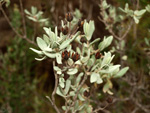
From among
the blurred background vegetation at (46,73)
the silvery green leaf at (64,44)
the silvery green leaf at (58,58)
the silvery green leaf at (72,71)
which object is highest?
the silvery green leaf at (64,44)

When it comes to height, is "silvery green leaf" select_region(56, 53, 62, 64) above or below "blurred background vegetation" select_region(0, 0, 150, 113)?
above

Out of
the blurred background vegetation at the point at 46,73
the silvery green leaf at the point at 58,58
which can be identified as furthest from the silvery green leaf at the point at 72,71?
the blurred background vegetation at the point at 46,73

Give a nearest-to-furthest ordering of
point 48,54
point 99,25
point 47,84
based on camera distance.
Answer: point 48,54 < point 99,25 < point 47,84

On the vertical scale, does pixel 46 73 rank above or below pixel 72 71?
below

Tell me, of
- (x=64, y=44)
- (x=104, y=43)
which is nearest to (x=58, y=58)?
(x=64, y=44)

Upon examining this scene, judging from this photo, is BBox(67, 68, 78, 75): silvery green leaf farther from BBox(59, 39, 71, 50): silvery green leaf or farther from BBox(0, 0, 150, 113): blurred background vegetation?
BBox(0, 0, 150, 113): blurred background vegetation

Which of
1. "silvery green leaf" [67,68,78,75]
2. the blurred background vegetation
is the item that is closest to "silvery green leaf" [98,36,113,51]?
"silvery green leaf" [67,68,78,75]

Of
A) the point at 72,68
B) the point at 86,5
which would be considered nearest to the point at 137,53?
the point at 86,5

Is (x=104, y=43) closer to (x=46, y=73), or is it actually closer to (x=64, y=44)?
(x=64, y=44)

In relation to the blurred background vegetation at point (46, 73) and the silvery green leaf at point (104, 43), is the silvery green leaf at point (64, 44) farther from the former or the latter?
the blurred background vegetation at point (46, 73)

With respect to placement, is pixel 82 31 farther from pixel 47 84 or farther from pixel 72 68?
pixel 47 84

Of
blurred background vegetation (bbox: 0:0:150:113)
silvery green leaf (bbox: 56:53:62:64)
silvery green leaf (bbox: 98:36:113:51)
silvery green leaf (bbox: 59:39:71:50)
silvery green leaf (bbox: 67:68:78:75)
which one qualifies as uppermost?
silvery green leaf (bbox: 59:39:71:50)
